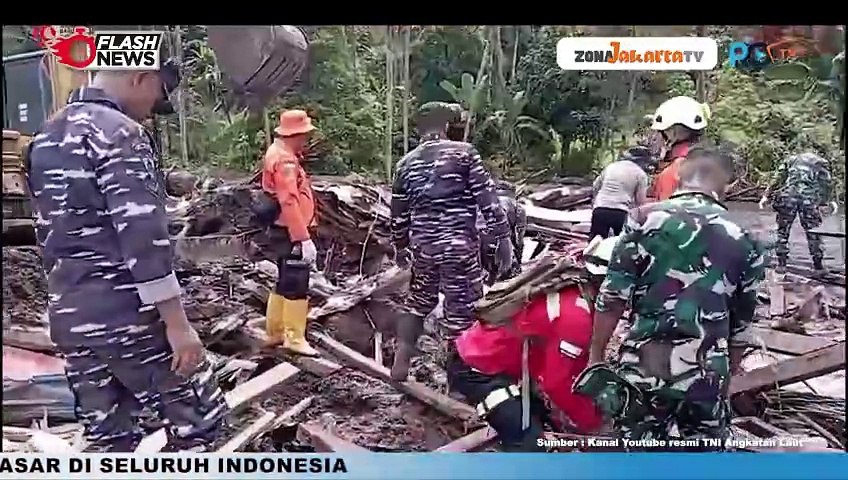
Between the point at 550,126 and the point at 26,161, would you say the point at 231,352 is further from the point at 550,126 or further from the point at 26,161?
the point at 550,126

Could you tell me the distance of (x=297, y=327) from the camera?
373cm

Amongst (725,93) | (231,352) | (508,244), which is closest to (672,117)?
(725,93)

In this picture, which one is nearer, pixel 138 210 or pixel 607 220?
pixel 138 210

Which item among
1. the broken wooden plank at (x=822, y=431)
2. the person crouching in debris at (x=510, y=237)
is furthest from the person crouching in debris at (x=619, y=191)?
the broken wooden plank at (x=822, y=431)

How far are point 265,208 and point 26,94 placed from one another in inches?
36.8

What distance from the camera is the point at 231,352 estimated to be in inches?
147

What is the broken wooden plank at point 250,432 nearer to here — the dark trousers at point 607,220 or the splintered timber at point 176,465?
the splintered timber at point 176,465

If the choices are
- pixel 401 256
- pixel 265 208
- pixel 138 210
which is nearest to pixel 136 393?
pixel 138 210

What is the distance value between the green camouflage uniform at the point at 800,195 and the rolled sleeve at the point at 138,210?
218 centimetres

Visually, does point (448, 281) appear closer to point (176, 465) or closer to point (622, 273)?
point (622, 273)

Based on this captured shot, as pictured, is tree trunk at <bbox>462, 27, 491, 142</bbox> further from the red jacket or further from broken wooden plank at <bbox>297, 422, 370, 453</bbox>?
broken wooden plank at <bbox>297, 422, 370, 453</bbox>

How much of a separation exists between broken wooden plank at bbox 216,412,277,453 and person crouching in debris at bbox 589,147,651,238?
→ 135 centimetres

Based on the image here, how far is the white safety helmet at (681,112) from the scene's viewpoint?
3.70m

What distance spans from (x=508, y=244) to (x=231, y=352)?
1.08 meters
